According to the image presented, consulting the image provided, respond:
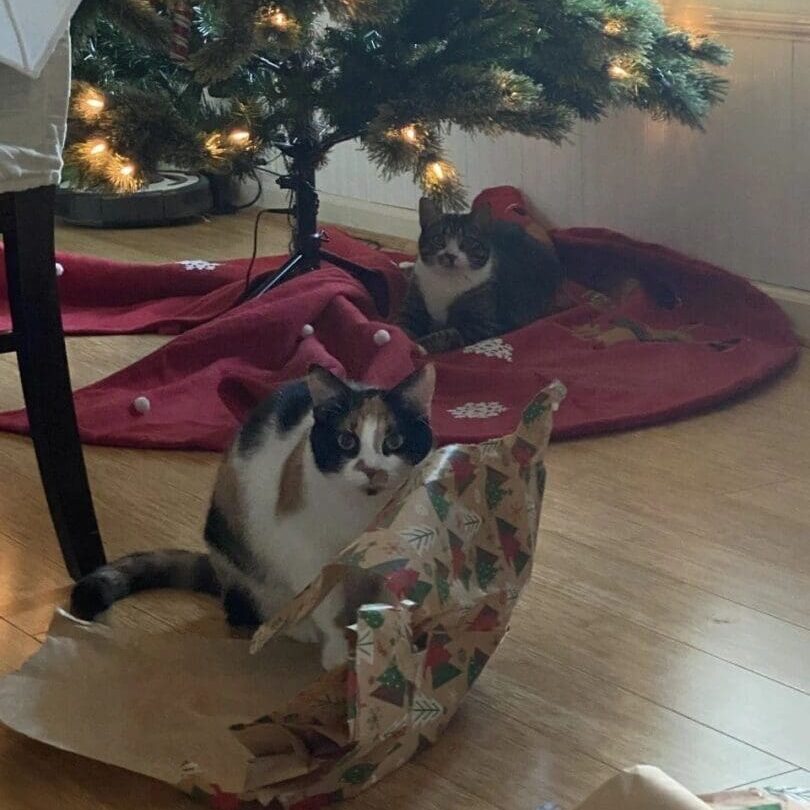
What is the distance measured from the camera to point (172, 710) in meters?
1.21

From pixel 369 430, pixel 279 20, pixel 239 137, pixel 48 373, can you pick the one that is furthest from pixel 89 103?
pixel 369 430

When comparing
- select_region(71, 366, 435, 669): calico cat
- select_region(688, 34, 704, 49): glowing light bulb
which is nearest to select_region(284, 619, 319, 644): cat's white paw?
select_region(71, 366, 435, 669): calico cat

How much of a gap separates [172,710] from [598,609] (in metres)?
0.46

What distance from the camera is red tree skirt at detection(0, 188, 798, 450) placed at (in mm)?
1959

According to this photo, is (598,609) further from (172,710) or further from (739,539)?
(172,710)

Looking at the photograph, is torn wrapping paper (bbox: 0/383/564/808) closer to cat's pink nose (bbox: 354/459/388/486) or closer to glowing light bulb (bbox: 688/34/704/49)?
cat's pink nose (bbox: 354/459/388/486)

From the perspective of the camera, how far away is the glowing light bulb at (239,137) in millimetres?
2096

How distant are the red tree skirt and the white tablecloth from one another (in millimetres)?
618

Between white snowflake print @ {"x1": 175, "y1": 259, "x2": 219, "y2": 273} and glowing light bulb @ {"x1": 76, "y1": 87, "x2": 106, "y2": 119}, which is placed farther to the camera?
white snowflake print @ {"x1": 175, "y1": 259, "x2": 219, "y2": 273}

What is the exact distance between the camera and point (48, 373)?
1412 mm

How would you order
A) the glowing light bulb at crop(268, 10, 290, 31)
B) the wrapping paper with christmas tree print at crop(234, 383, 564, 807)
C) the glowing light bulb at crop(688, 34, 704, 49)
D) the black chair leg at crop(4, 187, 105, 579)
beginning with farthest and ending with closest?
the glowing light bulb at crop(688, 34, 704, 49) < the glowing light bulb at crop(268, 10, 290, 31) < the black chair leg at crop(4, 187, 105, 579) < the wrapping paper with christmas tree print at crop(234, 383, 564, 807)

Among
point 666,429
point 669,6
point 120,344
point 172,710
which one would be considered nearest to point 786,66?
point 669,6

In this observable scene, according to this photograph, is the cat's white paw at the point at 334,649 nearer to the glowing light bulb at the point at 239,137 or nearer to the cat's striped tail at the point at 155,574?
the cat's striped tail at the point at 155,574

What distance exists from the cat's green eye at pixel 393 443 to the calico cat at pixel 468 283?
3.49 ft
